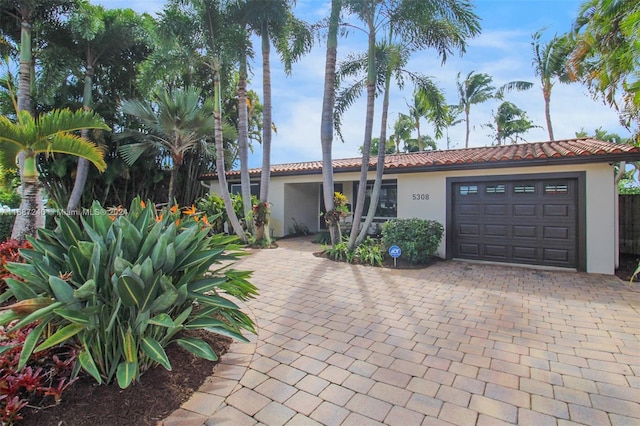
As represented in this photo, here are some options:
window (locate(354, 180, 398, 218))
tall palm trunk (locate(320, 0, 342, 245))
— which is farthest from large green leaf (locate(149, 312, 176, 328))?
window (locate(354, 180, 398, 218))

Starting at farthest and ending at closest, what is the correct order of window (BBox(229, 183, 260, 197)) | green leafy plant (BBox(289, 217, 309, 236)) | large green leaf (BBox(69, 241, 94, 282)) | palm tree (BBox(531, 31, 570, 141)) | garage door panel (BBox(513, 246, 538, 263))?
palm tree (BBox(531, 31, 570, 141))
window (BBox(229, 183, 260, 197))
green leafy plant (BBox(289, 217, 309, 236))
garage door panel (BBox(513, 246, 538, 263))
large green leaf (BBox(69, 241, 94, 282))

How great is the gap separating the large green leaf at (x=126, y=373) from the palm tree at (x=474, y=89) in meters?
24.7

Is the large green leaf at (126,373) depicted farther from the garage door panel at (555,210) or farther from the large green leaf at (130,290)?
the garage door panel at (555,210)

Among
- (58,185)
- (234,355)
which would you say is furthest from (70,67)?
(234,355)

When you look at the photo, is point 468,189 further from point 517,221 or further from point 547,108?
point 547,108

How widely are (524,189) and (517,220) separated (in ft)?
2.52

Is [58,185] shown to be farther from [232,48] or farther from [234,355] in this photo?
[234,355]

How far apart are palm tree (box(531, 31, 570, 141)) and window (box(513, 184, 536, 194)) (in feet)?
36.2

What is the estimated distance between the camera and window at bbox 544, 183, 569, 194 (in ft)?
24.0

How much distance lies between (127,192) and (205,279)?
12.9 metres

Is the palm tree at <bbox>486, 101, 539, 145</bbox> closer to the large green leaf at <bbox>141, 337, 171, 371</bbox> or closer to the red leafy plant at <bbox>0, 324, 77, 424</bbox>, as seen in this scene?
the large green leaf at <bbox>141, 337, 171, 371</bbox>

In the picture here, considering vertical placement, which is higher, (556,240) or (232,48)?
(232,48)

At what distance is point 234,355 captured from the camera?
122 inches

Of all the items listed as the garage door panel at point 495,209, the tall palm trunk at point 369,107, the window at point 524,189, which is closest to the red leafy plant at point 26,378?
the tall palm trunk at point 369,107
